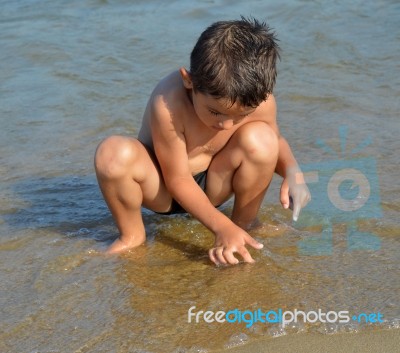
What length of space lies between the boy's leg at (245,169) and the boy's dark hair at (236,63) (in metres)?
0.29

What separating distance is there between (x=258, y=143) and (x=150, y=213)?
731mm

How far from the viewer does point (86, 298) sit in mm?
2672

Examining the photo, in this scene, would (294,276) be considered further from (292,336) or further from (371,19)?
(371,19)

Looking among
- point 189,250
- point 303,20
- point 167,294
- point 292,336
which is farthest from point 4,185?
point 303,20

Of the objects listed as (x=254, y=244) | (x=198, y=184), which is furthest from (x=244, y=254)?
(x=198, y=184)

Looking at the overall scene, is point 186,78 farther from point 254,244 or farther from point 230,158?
point 254,244

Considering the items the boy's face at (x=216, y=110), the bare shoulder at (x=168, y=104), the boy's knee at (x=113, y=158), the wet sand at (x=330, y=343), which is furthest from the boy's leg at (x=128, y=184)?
the wet sand at (x=330, y=343)

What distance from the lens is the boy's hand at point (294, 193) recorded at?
9.47ft

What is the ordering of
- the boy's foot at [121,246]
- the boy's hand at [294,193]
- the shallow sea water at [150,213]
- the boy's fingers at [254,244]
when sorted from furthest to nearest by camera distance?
the boy's foot at [121,246] < the boy's hand at [294,193] < the boy's fingers at [254,244] < the shallow sea water at [150,213]

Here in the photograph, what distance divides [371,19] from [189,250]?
13.2 ft

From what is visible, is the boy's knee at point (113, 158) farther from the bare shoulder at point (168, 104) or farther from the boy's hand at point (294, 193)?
the boy's hand at point (294, 193)

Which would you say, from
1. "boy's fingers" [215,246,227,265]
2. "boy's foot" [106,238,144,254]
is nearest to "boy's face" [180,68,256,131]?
"boy's fingers" [215,246,227,265]

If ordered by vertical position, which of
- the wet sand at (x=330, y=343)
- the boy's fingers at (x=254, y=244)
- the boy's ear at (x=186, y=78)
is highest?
the boy's ear at (x=186, y=78)

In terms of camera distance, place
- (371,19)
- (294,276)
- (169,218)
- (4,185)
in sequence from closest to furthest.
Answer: (294,276)
(169,218)
(4,185)
(371,19)
